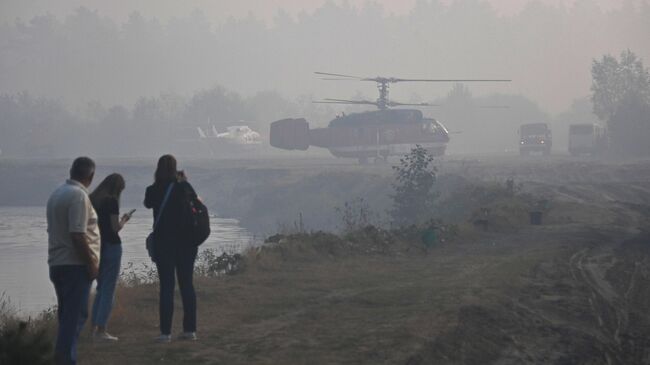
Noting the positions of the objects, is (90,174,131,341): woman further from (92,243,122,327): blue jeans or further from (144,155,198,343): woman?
(144,155,198,343): woman

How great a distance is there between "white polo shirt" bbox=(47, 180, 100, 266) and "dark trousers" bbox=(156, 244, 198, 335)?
176 cm

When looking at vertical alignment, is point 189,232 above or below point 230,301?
above

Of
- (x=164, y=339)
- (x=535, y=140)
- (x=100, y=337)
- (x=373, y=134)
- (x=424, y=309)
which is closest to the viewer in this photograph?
(x=164, y=339)

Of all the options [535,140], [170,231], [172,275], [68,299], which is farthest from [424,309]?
[535,140]

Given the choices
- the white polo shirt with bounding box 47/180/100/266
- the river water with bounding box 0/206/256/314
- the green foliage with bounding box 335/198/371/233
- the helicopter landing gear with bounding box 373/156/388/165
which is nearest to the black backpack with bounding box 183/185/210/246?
the white polo shirt with bounding box 47/180/100/266

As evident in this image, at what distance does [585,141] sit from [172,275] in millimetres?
74455

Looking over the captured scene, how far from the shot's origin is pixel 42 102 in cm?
14838

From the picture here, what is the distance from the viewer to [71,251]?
31.5 feet

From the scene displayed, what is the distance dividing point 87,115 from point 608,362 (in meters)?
149

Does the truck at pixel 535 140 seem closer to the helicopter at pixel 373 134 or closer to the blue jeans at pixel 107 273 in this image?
the helicopter at pixel 373 134

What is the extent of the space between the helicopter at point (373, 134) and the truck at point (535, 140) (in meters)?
22.0

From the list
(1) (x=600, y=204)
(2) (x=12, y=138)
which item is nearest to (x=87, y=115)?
(2) (x=12, y=138)

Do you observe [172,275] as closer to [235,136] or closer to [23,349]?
[23,349]

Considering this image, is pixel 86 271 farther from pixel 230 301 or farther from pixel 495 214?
pixel 495 214
